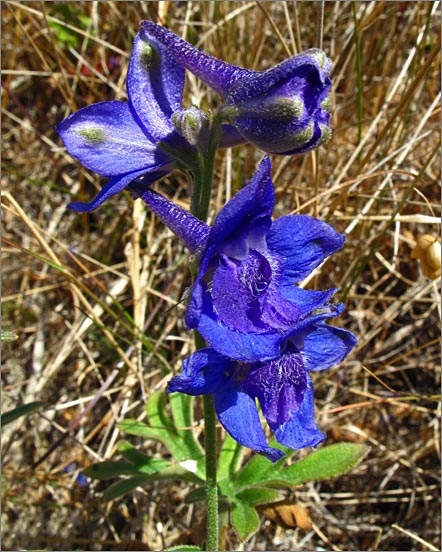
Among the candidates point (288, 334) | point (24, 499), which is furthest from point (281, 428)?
point (24, 499)

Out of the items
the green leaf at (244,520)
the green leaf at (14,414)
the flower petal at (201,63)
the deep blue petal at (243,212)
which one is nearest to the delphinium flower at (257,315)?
the deep blue petal at (243,212)

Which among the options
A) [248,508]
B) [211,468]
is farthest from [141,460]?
[211,468]

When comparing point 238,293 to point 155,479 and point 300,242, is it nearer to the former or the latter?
point 300,242

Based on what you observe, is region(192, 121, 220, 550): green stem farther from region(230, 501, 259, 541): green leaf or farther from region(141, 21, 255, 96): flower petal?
region(230, 501, 259, 541): green leaf

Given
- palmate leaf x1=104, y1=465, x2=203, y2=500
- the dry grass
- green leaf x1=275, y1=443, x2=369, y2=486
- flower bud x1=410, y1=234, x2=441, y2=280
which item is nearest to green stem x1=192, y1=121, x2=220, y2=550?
palmate leaf x1=104, y1=465, x2=203, y2=500

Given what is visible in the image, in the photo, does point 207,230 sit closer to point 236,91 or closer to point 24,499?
point 236,91
